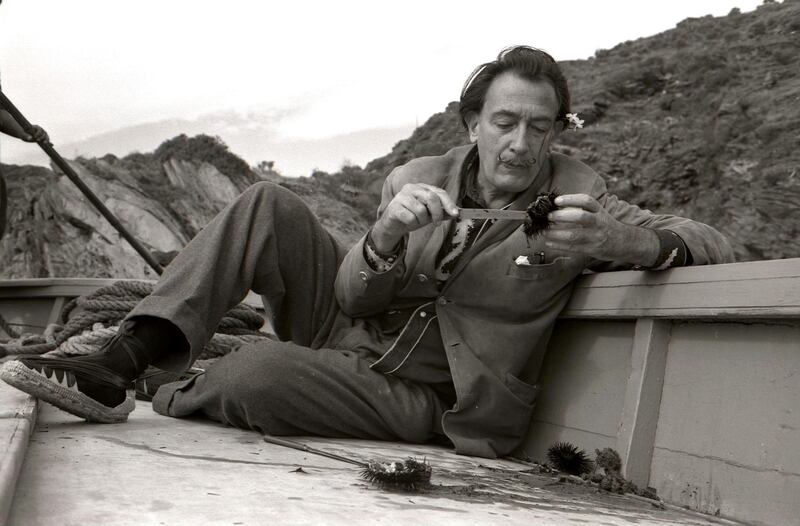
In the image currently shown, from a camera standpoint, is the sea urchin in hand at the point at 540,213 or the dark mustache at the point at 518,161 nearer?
the sea urchin in hand at the point at 540,213

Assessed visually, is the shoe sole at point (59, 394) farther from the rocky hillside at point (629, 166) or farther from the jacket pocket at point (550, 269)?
the rocky hillside at point (629, 166)

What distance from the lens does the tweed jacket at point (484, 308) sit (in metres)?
2.50

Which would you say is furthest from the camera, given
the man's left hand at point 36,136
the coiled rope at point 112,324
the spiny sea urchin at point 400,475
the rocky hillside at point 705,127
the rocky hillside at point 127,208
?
the rocky hillside at point 705,127

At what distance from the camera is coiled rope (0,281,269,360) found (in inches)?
127

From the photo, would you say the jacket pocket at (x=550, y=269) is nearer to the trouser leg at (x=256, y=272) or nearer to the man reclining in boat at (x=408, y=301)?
the man reclining in boat at (x=408, y=301)

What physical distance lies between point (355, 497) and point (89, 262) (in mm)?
11054

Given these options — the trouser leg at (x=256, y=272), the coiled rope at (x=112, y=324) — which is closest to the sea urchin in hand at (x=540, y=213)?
the trouser leg at (x=256, y=272)

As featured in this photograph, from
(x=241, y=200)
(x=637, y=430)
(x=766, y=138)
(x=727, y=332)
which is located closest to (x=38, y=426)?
(x=241, y=200)

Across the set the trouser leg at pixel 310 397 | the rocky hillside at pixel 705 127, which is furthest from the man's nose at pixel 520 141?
the rocky hillside at pixel 705 127

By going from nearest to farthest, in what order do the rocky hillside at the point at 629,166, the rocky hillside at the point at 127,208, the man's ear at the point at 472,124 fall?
the man's ear at the point at 472,124
the rocky hillside at the point at 127,208
the rocky hillside at the point at 629,166

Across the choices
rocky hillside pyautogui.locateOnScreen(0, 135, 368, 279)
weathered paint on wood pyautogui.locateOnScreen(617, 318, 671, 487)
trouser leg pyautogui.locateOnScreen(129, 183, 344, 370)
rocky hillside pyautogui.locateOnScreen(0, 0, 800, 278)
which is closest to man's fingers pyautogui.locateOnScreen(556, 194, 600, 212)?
weathered paint on wood pyautogui.locateOnScreen(617, 318, 671, 487)

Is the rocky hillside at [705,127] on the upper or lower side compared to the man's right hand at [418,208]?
upper

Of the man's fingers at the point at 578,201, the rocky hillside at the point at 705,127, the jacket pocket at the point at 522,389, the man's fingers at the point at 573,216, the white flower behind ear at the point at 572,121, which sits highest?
the rocky hillside at the point at 705,127

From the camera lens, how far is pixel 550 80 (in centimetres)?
266
